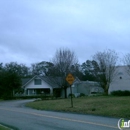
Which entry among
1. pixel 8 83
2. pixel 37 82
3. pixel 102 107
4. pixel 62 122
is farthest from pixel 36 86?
pixel 62 122

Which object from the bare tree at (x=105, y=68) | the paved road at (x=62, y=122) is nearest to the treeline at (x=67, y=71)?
the bare tree at (x=105, y=68)

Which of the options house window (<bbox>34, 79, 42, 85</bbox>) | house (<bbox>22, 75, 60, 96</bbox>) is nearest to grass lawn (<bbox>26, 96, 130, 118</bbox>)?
house (<bbox>22, 75, 60, 96</bbox>)

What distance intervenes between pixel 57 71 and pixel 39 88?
21.9 metres

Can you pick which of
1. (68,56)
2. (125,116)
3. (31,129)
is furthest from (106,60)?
(31,129)

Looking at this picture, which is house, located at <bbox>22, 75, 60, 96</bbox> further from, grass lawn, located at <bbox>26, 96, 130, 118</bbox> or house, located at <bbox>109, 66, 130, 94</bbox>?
grass lawn, located at <bbox>26, 96, 130, 118</bbox>

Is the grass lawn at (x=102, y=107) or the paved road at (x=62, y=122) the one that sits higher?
the grass lawn at (x=102, y=107)

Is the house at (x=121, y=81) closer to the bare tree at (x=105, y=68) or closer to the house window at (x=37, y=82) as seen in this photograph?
the bare tree at (x=105, y=68)

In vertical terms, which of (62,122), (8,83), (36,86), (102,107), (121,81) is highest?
(8,83)

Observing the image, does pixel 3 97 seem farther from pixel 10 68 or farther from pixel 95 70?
pixel 95 70

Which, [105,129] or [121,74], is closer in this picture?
[105,129]

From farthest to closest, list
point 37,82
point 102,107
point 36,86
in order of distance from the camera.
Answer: point 36,86, point 37,82, point 102,107

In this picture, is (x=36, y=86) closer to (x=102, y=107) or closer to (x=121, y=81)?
(x=121, y=81)

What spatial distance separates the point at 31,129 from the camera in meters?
12.6

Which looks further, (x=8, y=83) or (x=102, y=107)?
(x=8, y=83)
